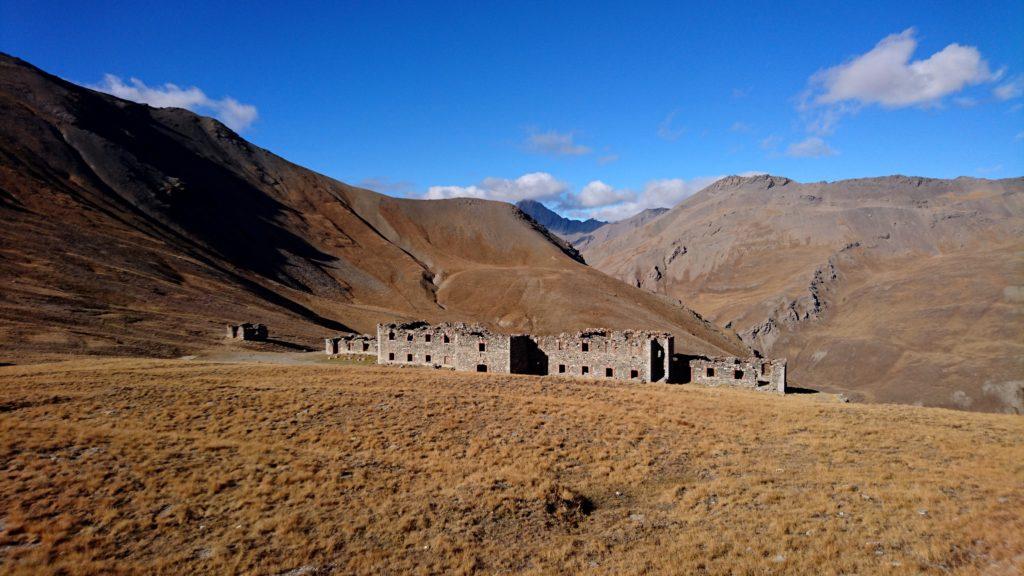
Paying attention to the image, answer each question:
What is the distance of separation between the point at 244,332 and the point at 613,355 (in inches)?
1690

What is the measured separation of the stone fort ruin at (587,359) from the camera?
42653 mm

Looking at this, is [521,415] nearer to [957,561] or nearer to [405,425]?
[405,425]

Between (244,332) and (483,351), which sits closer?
(483,351)

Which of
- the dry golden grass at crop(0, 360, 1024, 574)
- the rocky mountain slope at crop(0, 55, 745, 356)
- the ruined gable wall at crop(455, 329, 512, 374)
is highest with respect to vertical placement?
the rocky mountain slope at crop(0, 55, 745, 356)

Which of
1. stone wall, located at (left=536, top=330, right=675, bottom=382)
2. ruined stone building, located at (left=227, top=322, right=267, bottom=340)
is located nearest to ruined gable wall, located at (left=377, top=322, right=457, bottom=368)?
stone wall, located at (left=536, top=330, right=675, bottom=382)

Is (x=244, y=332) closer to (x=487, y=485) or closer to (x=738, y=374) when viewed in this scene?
Answer: (x=738, y=374)

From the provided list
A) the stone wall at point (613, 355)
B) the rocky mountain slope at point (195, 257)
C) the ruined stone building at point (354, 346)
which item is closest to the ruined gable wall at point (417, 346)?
the ruined stone building at point (354, 346)

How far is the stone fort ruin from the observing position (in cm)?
4265

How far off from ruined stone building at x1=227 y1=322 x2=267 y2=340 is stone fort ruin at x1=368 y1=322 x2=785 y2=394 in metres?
24.0

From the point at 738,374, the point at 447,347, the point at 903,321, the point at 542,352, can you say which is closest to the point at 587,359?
the point at 542,352

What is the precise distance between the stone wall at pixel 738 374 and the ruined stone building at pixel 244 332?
48402 millimetres

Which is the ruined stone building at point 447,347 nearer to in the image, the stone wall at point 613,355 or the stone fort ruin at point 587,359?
the stone fort ruin at point 587,359

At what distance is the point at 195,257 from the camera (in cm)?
10756

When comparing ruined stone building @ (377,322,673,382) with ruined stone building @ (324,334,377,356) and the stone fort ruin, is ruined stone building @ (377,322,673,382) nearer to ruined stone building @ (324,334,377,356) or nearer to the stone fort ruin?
the stone fort ruin
